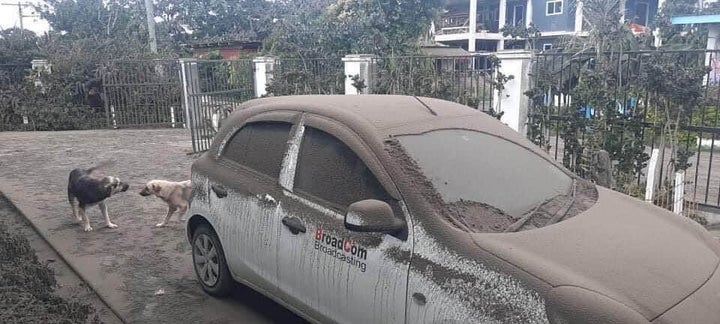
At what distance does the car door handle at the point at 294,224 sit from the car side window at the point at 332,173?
18 centimetres

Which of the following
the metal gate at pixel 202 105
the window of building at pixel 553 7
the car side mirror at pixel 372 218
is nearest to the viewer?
the car side mirror at pixel 372 218

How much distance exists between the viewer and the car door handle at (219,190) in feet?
13.0

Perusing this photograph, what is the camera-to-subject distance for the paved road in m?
4.14

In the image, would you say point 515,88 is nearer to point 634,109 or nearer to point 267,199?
point 634,109

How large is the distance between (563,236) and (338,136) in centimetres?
135

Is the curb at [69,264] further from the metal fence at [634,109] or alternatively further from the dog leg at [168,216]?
the metal fence at [634,109]

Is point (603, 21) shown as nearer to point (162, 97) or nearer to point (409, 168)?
point (409, 168)

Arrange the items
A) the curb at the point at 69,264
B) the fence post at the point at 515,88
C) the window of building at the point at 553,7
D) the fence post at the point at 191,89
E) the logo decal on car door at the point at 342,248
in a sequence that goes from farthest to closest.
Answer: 1. the window of building at the point at 553,7
2. the fence post at the point at 191,89
3. the fence post at the point at 515,88
4. the curb at the point at 69,264
5. the logo decal on car door at the point at 342,248

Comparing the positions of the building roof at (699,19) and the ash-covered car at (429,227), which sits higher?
the building roof at (699,19)

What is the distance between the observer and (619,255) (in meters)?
2.51

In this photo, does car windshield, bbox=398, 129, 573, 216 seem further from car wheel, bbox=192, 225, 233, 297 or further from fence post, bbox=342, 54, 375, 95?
fence post, bbox=342, 54, 375, 95

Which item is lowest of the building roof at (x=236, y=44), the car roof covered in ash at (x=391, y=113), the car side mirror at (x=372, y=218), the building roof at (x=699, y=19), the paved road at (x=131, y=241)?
the paved road at (x=131, y=241)

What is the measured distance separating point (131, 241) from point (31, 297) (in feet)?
5.73

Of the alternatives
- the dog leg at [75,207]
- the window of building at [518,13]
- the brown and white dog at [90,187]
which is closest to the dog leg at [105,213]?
the brown and white dog at [90,187]
